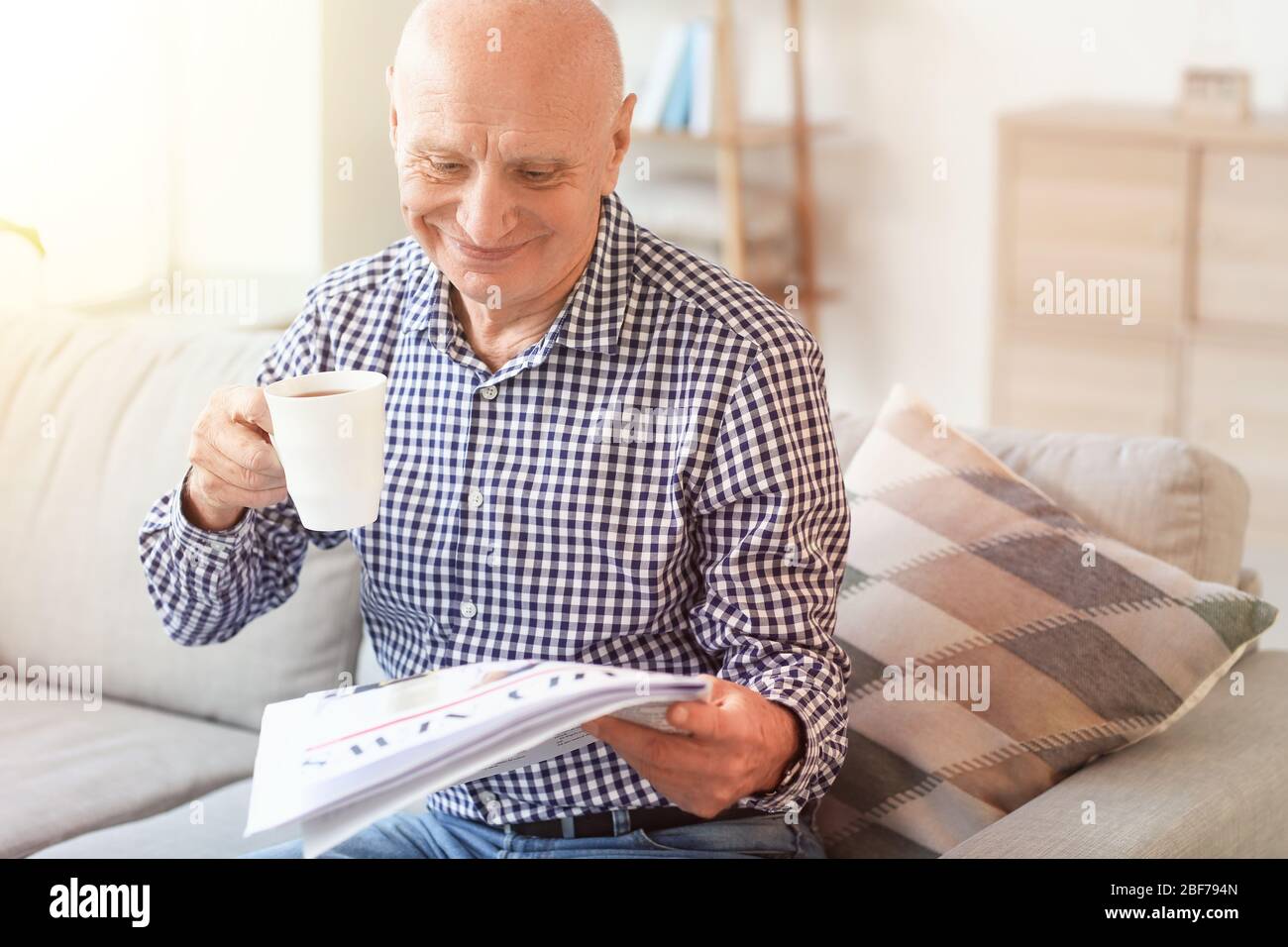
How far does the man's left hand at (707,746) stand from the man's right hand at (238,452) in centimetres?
36

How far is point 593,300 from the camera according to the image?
1313 millimetres

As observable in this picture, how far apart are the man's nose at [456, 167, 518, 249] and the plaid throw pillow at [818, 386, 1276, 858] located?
1.72ft

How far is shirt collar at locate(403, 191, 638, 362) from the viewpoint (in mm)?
1308

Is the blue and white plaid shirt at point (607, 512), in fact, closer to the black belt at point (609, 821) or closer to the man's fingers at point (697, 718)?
the black belt at point (609, 821)

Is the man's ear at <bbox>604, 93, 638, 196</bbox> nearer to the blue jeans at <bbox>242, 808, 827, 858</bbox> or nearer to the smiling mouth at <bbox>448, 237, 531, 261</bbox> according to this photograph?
the smiling mouth at <bbox>448, 237, 531, 261</bbox>

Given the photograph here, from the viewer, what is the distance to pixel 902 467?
155cm

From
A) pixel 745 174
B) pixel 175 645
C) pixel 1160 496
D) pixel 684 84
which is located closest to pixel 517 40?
pixel 1160 496

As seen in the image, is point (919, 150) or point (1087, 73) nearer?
point (1087, 73)

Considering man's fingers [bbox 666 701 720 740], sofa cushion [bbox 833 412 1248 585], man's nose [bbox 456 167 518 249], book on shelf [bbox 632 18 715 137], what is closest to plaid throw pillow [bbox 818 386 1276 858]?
sofa cushion [bbox 833 412 1248 585]

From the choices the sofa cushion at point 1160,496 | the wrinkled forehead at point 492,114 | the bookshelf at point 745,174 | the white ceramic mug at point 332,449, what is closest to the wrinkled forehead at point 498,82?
the wrinkled forehead at point 492,114

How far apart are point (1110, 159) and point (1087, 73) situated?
41 centimetres

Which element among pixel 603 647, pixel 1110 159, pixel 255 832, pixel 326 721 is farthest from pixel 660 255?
pixel 1110 159

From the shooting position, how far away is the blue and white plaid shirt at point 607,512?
125 centimetres

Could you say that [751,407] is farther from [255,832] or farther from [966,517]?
[255,832]
